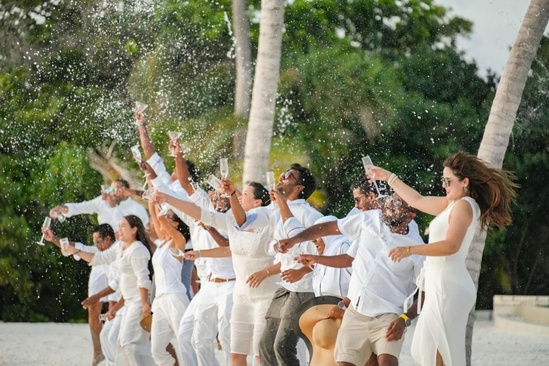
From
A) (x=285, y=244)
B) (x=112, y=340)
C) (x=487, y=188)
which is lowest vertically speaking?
(x=112, y=340)

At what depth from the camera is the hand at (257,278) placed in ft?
28.6

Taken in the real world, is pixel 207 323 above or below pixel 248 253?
below

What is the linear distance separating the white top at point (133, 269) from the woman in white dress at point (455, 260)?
337 cm

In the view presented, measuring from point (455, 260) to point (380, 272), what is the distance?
671mm

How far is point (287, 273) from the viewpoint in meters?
8.35

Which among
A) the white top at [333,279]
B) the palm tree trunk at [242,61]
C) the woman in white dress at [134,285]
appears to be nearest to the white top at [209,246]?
the woman in white dress at [134,285]

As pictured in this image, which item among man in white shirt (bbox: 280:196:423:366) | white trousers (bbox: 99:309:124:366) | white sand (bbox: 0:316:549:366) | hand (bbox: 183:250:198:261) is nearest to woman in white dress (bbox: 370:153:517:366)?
man in white shirt (bbox: 280:196:423:366)

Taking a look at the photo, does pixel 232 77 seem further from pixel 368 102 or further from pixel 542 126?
pixel 542 126

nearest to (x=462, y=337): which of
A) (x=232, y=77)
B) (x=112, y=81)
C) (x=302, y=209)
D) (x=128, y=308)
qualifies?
(x=302, y=209)

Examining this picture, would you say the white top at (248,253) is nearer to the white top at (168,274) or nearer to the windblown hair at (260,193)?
the windblown hair at (260,193)

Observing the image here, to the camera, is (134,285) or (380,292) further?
(134,285)

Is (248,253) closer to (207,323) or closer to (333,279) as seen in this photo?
(333,279)

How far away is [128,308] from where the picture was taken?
10.3 m

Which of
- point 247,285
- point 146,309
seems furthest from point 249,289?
point 146,309
